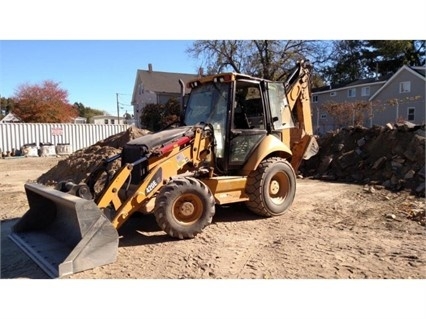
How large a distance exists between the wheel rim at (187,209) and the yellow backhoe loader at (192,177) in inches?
0.6

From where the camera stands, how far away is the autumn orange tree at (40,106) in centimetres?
3698

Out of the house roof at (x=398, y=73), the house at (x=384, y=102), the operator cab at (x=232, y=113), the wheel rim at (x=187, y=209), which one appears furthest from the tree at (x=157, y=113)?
the wheel rim at (x=187, y=209)

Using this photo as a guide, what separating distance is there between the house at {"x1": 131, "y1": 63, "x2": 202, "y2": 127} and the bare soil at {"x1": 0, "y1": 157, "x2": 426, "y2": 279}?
32114 mm

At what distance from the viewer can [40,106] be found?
37188 millimetres

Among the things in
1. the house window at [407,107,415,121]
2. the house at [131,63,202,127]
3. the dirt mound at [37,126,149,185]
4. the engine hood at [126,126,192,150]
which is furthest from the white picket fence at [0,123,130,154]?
the house window at [407,107,415,121]

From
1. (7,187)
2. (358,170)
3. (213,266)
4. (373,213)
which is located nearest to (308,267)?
(213,266)

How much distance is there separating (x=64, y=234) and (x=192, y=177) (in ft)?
6.57

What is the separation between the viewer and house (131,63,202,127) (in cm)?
3888

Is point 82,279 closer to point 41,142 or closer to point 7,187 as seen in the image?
point 7,187

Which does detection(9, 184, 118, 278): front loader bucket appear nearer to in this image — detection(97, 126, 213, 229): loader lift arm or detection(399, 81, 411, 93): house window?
detection(97, 126, 213, 229): loader lift arm

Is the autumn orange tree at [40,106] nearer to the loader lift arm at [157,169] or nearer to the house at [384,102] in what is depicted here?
the house at [384,102]

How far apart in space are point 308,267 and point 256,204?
2.12m

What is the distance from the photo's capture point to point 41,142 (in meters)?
25.8

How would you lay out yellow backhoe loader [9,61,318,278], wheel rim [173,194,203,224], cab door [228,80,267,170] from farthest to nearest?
cab door [228,80,267,170]
wheel rim [173,194,203,224]
yellow backhoe loader [9,61,318,278]
